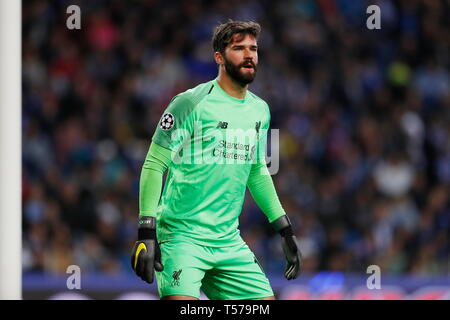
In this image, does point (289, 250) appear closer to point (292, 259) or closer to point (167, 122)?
point (292, 259)

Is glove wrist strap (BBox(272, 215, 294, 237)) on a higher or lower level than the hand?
higher

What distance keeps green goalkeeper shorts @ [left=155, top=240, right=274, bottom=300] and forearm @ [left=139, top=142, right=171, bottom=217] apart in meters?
0.25

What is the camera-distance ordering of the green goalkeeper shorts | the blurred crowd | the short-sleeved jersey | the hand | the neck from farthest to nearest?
the blurred crowd → the hand → the neck → the short-sleeved jersey → the green goalkeeper shorts

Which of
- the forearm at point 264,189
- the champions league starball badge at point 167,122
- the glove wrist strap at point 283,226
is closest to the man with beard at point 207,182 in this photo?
the champions league starball badge at point 167,122

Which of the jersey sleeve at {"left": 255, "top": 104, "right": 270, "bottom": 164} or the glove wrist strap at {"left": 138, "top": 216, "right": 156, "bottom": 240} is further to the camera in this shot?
the jersey sleeve at {"left": 255, "top": 104, "right": 270, "bottom": 164}

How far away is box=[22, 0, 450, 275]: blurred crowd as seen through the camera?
10211 millimetres

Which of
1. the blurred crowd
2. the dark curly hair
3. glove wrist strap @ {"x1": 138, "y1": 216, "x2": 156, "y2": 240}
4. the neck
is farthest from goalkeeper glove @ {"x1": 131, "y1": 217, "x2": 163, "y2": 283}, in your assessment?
the blurred crowd

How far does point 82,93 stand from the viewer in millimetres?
11531

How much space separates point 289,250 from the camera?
5898 millimetres

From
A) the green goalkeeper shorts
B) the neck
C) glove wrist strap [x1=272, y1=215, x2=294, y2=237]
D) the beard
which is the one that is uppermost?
the beard

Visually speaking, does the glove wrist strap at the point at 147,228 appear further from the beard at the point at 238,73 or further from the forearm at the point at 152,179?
the beard at the point at 238,73

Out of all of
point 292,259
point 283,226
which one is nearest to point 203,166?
point 283,226

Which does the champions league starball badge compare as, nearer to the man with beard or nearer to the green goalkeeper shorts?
the man with beard

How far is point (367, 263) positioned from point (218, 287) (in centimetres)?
461
